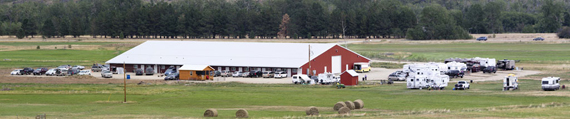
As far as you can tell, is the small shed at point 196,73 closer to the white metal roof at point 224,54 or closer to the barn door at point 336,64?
the white metal roof at point 224,54

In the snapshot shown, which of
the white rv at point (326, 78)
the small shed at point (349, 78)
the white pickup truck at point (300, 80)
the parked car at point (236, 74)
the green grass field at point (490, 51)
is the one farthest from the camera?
the green grass field at point (490, 51)

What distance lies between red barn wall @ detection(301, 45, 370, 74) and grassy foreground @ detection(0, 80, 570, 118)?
16.3 metres

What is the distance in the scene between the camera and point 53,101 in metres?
51.6

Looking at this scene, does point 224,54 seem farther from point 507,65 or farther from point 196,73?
point 507,65

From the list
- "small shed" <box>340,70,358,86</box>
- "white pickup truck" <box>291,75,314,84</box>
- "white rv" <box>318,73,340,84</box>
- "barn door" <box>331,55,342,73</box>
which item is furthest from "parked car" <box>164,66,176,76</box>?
"small shed" <box>340,70,358,86</box>

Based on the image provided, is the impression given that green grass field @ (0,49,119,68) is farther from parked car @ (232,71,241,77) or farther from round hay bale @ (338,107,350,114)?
round hay bale @ (338,107,350,114)

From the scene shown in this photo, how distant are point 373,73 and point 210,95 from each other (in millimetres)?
32678

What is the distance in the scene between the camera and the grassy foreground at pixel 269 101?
40750 millimetres

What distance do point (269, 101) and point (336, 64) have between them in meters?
38.7

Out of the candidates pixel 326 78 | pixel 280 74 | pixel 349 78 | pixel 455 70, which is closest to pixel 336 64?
pixel 280 74

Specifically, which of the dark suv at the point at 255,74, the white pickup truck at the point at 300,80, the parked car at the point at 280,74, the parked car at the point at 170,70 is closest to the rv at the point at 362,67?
the parked car at the point at 280,74

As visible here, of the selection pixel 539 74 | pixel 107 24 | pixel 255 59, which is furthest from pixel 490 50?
pixel 107 24

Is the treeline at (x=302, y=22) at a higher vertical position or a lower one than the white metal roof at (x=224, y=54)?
higher

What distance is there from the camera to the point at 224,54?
9056cm
